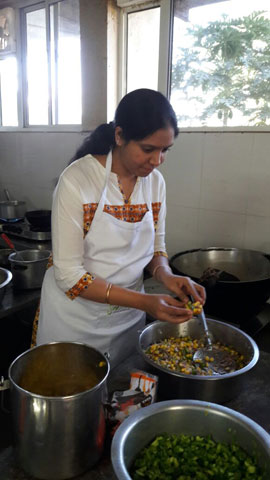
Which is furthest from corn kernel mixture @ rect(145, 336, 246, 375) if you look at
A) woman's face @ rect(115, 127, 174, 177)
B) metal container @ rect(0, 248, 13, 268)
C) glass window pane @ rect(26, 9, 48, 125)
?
glass window pane @ rect(26, 9, 48, 125)

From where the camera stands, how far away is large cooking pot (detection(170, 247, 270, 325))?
1604mm

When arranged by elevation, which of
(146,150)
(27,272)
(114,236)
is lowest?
(27,272)

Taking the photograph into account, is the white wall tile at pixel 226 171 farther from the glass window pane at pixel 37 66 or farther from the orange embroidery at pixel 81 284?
the glass window pane at pixel 37 66

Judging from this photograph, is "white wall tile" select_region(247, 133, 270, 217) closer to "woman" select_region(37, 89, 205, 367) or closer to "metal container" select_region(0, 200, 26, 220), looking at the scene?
"woman" select_region(37, 89, 205, 367)

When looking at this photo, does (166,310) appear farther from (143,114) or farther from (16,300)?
(16,300)

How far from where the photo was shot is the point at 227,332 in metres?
1.34

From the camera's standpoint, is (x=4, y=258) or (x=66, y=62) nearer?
(x=4, y=258)

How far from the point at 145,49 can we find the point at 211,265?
166cm

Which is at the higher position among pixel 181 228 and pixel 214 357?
pixel 181 228

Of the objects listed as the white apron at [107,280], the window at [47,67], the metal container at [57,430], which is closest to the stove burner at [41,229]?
the window at [47,67]

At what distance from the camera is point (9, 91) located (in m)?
3.74

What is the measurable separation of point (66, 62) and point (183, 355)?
2823 mm

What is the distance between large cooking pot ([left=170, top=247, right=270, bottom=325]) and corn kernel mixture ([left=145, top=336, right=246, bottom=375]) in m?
0.31

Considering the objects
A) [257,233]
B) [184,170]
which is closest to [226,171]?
[184,170]
